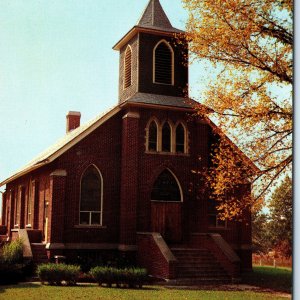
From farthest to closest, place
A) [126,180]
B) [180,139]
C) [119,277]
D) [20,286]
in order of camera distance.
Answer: [180,139]
[126,180]
[20,286]
[119,277]

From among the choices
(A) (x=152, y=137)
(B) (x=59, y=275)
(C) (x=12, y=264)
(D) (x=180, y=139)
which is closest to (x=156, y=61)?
(A) (x=152, y=137)

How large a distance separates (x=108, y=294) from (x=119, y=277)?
1.26m

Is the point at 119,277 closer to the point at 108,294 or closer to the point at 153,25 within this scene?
the point at 108,294

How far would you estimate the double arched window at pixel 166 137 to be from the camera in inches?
766

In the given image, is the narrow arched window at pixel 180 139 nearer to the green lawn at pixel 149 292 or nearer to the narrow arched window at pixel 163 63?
the narrow arched window at pixel 163 63

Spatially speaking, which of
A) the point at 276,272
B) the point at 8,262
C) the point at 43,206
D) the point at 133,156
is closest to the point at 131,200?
the point at 133,156

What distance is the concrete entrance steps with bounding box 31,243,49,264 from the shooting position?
1753 cm

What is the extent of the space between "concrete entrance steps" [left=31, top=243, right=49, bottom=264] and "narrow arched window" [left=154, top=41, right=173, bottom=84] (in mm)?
6944

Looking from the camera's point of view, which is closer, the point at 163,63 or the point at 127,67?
the point at 163,63

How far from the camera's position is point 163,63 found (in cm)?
1988

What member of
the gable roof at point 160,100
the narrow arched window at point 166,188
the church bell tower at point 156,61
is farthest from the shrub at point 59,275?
the church bell tower at point 156,61

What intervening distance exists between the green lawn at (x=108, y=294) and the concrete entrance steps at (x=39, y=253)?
3.89 m

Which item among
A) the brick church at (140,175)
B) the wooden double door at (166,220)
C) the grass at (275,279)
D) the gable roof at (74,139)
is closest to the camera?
the grass at (275,279)

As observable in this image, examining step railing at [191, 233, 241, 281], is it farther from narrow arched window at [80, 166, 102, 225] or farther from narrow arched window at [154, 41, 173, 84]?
narrow arched window at [154, 41, 173, 84]
